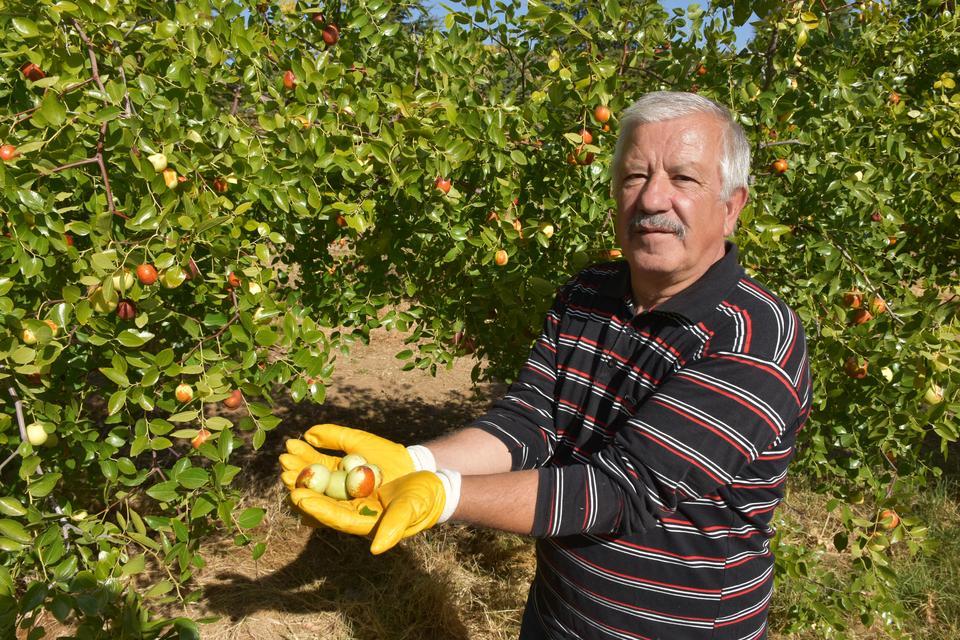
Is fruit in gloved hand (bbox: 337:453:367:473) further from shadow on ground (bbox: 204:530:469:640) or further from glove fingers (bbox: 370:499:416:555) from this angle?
shadow on ground (bbox: 204:530:469:640)

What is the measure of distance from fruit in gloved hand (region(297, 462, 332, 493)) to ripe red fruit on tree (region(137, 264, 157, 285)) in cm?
49

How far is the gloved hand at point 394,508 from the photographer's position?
0.95 meters

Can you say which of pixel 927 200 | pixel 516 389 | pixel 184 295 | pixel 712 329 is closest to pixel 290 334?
pixel 516 389

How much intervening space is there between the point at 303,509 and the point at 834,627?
2100 mm

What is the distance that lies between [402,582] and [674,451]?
224 cm

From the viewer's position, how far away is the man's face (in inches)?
50.8

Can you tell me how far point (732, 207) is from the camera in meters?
1.40

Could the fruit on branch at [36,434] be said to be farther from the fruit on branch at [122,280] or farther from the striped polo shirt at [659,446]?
the striped polo shirt at [659,446]

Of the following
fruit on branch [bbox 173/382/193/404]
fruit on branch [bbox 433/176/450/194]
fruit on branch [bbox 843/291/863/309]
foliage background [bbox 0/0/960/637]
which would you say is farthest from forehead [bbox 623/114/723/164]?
fruit on branch [bbox 173/382/193/404]

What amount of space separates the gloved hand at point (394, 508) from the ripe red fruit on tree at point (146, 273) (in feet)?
1.82

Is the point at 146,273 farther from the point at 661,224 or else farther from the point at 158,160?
the point at 661,224

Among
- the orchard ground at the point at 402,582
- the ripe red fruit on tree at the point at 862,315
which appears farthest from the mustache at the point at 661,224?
the orchard ground at the point at 402,582

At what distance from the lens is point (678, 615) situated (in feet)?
4.30

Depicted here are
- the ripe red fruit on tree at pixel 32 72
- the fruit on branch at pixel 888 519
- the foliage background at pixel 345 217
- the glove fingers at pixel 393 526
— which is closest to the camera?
the glove fingers at pixel 393 526
